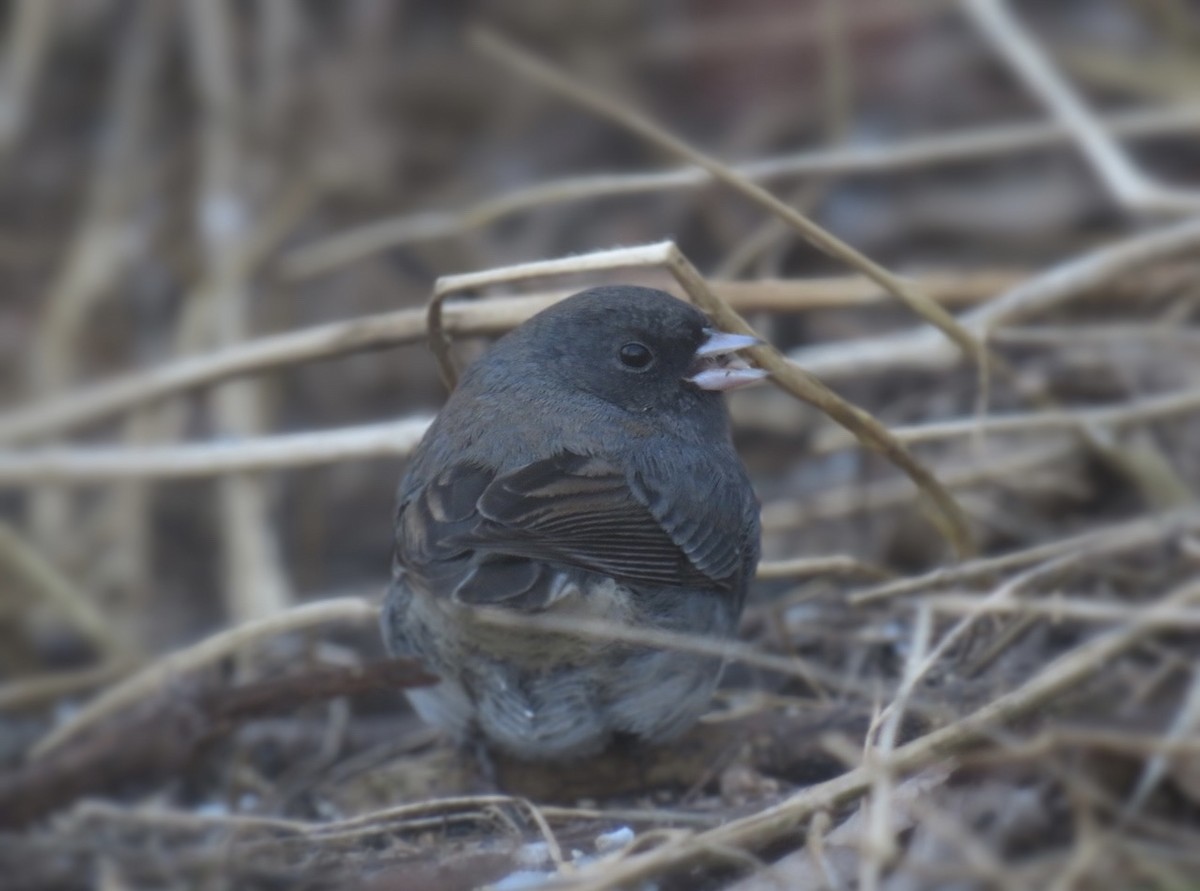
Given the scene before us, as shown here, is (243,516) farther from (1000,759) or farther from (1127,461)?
(1000,759)

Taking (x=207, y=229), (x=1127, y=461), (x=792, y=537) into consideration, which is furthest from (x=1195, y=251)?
(x=207, y=229)

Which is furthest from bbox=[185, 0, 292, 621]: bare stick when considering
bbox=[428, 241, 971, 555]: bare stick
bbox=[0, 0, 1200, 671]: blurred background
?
bbox=[428, 241, 971, 555]: bare stick

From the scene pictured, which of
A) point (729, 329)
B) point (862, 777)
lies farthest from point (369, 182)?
point (862, 777)

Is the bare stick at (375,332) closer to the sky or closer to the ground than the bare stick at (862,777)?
closer to the sky

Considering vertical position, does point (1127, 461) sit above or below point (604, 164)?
below

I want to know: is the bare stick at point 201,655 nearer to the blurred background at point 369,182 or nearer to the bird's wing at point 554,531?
the bird's wing at point 554,531

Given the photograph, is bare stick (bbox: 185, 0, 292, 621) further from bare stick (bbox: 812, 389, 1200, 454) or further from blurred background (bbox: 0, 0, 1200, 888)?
bare stick (bbox: 812, 389, 1200, 454)

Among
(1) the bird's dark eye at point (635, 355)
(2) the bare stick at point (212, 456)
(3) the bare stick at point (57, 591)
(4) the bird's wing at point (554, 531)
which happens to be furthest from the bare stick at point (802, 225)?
(3) the bare stick at point (57, 591)
